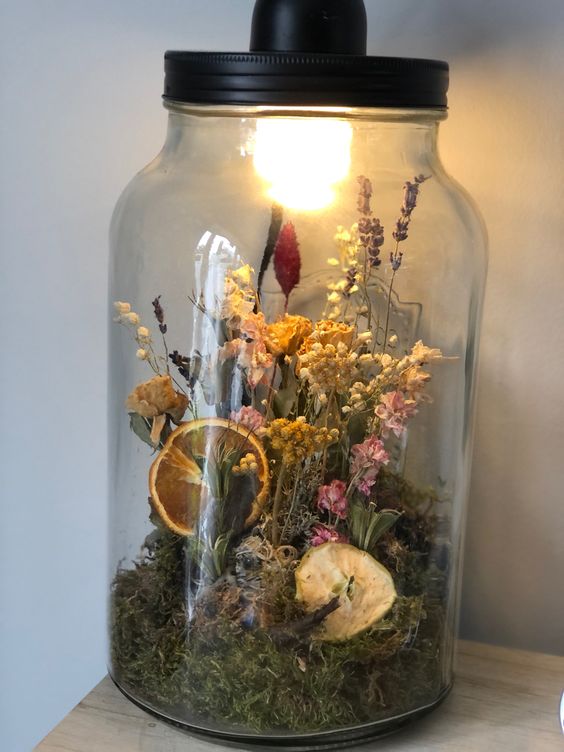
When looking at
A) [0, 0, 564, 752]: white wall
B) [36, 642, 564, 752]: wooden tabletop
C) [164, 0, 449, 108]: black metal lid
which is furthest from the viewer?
[0, 0, 564, 752]: white wall

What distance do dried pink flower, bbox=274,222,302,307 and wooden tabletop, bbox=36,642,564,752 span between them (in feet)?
1.32

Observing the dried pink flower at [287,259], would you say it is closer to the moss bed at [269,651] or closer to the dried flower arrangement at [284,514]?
the dried flower arrangement at [284,514]

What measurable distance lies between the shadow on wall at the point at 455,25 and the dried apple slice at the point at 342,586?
0.50 meters

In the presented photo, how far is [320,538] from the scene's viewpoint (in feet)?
2.68

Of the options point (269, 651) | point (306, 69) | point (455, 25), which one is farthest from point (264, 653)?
point (455, 25)

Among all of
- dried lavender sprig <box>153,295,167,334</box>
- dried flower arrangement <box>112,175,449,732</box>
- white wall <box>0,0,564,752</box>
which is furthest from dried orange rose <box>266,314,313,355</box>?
white wall <box>0,0,564,752</box>

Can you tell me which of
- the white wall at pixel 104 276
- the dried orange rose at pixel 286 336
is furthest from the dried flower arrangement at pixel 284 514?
the white wall at pixel 104 276

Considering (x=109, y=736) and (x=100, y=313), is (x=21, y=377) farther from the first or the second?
(x=109, y=736)

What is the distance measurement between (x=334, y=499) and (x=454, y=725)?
25cm

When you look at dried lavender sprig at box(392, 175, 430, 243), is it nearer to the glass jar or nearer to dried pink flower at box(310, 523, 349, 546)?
the glass jar

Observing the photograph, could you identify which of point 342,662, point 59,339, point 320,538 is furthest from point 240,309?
point 59,339

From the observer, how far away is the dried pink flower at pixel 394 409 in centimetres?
83

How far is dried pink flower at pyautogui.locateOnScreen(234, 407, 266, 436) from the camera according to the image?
0.82m

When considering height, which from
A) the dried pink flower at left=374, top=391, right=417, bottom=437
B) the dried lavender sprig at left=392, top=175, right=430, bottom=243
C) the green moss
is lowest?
the green moss
